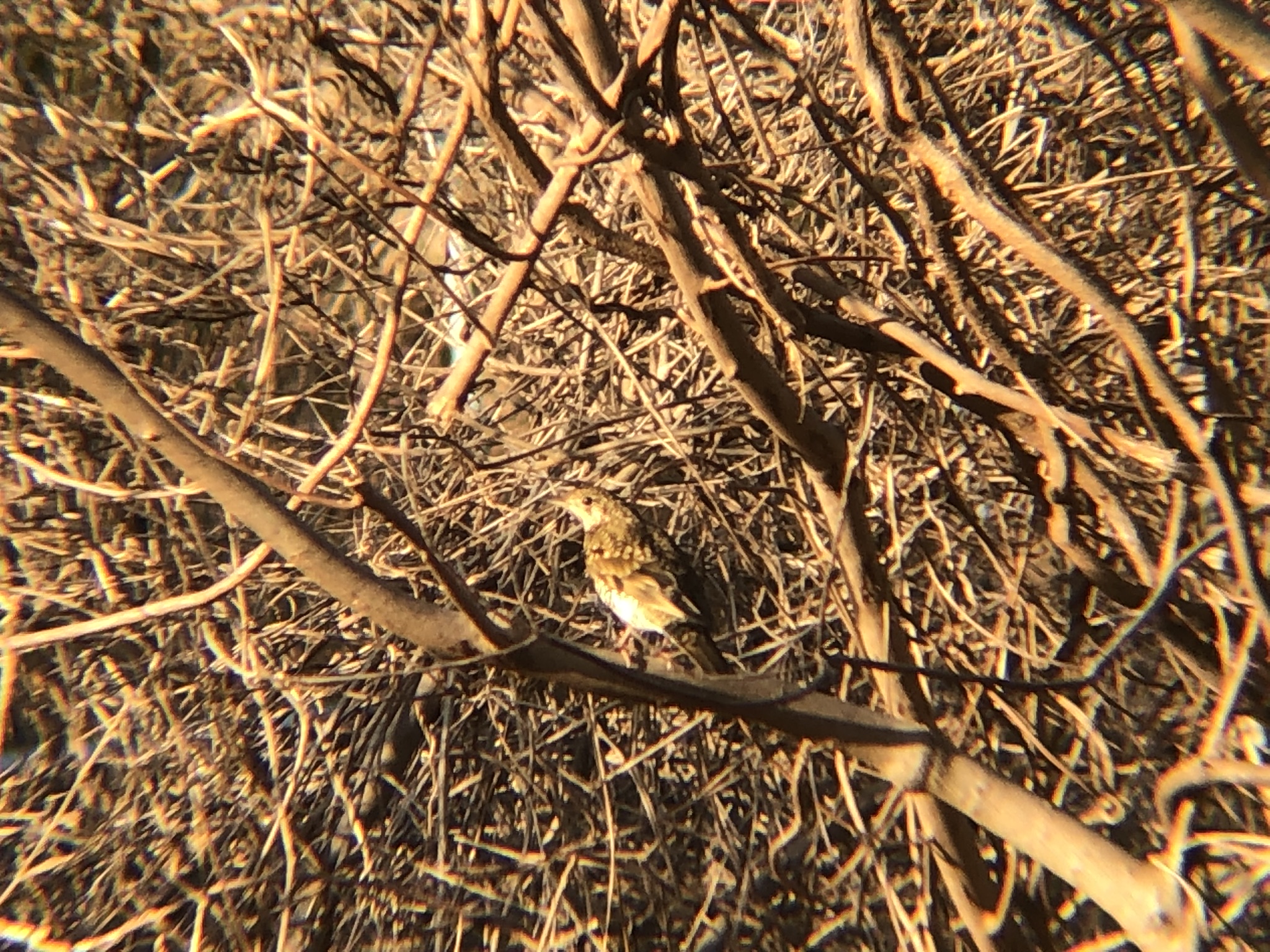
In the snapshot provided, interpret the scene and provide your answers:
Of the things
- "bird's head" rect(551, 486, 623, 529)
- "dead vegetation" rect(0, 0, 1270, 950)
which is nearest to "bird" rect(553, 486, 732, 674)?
"bird's head" rect(551, 486, 623, 529)

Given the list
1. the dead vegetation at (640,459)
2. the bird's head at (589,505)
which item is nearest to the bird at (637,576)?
the bird's head at (589,505)

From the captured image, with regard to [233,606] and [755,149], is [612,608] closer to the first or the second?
[233,606]

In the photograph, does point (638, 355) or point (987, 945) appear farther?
point (638, 355)

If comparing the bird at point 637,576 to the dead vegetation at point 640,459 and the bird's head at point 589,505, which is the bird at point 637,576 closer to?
the bird's head at point 589,505

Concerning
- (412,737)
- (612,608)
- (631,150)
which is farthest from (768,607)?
(631,150)

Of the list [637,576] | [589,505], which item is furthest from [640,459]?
[637,576]
